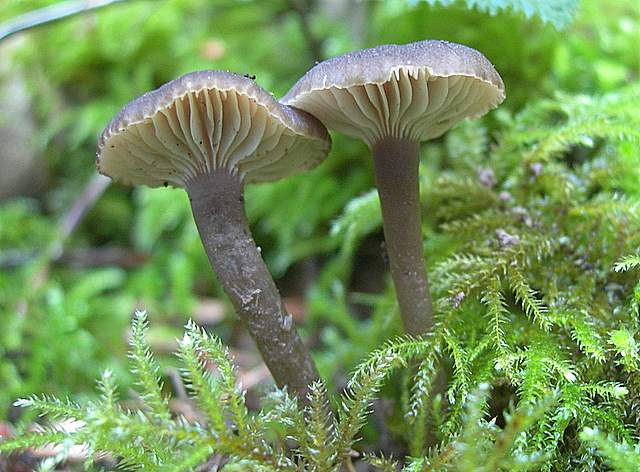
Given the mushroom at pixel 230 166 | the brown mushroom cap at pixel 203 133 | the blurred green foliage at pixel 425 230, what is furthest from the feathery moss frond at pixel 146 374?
the blurred green foliage at pixel 425 230

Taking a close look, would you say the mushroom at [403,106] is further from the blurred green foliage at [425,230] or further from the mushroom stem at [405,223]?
the blurred green foliage at [425,230]

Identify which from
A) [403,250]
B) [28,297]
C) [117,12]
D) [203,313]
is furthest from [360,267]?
[117,12]

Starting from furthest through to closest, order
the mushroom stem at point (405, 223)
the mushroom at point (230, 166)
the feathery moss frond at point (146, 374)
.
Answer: the mushroom stem at point (405, 223), the mushroom at point (230, 166), the feathery moss frond at point (146, 374)

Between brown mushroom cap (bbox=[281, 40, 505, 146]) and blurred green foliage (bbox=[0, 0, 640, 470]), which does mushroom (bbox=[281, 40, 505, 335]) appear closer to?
brown mushroom cap (bbox=[281, 40, 505, 146])

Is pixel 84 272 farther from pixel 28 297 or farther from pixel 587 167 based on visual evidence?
pixel 587 167

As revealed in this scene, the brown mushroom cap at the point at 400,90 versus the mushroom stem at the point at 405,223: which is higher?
the brown mushroom cap at the point at 400,90

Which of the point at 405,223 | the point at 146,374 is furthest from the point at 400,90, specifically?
the point at 146,374
